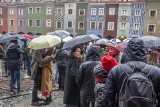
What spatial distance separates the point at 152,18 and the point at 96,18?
33.5ft

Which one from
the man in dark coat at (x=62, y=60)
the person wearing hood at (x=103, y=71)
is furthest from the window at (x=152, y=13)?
the person wearing hood at (x=103, y=71)

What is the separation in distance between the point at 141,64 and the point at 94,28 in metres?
43.3

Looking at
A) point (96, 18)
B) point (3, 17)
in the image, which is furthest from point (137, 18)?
point (3, 17)

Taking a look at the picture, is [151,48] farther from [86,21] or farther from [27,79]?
[86,21]

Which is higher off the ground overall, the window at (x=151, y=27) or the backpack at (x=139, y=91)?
the window at (x=151, y=27)

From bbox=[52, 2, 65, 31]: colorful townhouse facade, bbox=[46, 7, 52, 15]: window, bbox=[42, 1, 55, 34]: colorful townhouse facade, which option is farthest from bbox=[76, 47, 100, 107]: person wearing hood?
bbox=[46, 7, 52, 15]: window

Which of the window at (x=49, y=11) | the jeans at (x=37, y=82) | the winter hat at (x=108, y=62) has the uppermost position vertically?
the window at (x=49, y=11)

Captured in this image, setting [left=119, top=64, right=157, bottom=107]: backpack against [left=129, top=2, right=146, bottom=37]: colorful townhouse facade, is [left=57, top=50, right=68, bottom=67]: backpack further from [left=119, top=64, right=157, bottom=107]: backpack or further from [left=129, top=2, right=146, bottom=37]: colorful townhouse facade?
[left=129, top=2, right=146, bottom=37]: colorful townhouse facade

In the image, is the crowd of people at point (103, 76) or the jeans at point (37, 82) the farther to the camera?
the jeans at point (37, 82)

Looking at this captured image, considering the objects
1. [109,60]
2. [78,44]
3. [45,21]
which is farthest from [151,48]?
[45,21]

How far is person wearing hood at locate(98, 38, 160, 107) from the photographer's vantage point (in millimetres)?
3023

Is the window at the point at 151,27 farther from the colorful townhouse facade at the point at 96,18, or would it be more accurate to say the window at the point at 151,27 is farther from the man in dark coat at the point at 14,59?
the man in dark coat at the point at 14,59

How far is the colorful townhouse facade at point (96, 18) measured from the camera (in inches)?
1791

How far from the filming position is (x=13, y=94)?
26.2 ft
